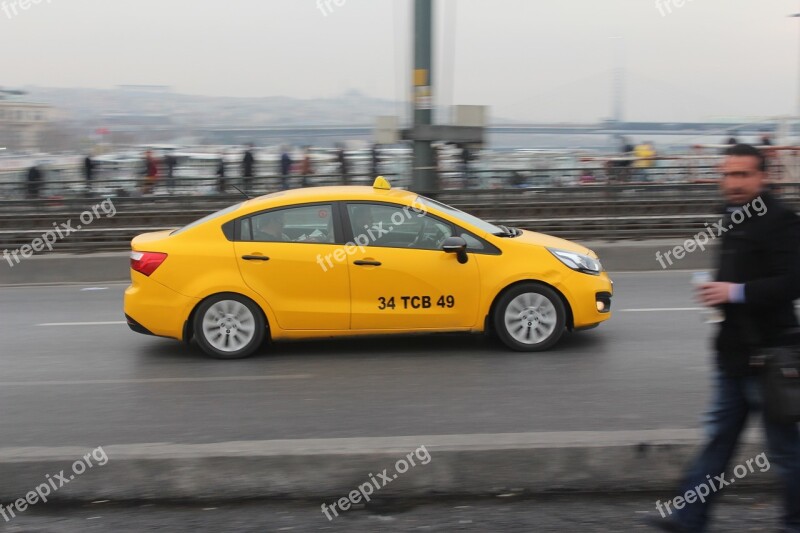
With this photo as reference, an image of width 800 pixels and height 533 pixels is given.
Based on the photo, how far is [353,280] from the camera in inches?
308

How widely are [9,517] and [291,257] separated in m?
3.77

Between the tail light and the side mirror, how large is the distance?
254 cm

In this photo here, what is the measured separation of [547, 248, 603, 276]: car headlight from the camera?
7926 millimetres

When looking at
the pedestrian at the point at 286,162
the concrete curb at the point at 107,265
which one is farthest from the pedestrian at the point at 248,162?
the concrete curb at the point at 107,265

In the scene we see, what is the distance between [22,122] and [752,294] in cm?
2427

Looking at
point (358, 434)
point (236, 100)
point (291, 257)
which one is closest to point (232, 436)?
point (358, 434)

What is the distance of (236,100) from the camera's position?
23.4m

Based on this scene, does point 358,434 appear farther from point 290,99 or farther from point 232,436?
point 290,99

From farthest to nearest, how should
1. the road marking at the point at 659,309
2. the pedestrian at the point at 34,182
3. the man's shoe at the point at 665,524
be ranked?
the pedestrian at the point at 34,182, the road marking at the point at 659,309, the man's shoe at the point at 665,524

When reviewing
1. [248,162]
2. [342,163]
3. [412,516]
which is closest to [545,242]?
[412,516]

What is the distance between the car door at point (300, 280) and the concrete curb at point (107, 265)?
6571 millimetres

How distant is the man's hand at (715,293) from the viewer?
3.66 meters

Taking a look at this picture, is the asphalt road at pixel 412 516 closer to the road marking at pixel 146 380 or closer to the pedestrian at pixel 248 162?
the road marking at pixel 146 380

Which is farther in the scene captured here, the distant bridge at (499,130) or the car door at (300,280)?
the distant bridge at (499,130)
